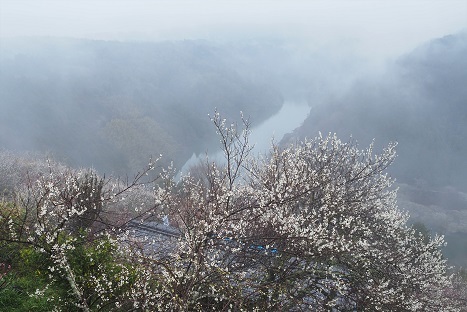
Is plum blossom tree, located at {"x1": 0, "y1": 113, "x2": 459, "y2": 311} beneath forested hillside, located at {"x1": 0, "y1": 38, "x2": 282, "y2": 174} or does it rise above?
beneath

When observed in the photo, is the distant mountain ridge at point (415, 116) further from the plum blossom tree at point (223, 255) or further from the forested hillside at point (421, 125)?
the plum blossom tree at point (223, 255)

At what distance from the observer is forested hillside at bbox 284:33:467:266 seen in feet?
298

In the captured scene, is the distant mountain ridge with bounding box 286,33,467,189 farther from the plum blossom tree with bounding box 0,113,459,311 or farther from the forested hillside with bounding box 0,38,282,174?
the plum blossom tree with bounding box 0,113,459,311

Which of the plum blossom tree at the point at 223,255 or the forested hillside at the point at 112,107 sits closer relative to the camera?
the plum blossom tree at the point at 223,255

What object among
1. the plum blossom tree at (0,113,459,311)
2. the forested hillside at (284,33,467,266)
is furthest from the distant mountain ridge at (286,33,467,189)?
the plum blossom tree at (0,113,459,311)

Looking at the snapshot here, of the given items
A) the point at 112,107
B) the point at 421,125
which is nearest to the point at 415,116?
the point at 421,125

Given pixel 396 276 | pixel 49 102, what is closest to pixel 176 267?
pixel 396 276

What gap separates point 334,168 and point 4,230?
10273 mm

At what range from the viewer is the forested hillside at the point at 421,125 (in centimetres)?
9075

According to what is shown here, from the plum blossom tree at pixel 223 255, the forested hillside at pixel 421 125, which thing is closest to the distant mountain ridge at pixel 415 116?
the forested hillside at pixel 421 125

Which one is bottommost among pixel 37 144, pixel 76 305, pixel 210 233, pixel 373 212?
pixel 76 305

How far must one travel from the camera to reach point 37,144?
7188cm

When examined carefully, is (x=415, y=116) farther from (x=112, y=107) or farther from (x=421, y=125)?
(x=112, y=107)

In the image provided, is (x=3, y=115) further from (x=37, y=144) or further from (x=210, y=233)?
(x=210, y=233)
